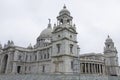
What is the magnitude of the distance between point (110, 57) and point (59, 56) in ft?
104

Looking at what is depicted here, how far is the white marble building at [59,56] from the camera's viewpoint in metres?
39.2

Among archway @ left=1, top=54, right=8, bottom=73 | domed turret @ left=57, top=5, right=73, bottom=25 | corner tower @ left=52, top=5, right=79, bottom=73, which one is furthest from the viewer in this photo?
archway @ left=1, top=54, right=8, bottom=73

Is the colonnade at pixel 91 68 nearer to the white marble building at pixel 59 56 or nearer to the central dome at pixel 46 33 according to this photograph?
the white marble building at pixel 59 56

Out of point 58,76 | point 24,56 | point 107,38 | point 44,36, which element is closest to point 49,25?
point 44,36

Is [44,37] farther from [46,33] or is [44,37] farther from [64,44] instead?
[64,44]

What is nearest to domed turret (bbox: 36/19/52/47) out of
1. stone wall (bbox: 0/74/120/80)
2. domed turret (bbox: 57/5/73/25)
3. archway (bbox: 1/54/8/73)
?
Answer: archway (bbox: 1/54/8/73)

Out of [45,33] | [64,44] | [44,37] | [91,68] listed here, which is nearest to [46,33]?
[45,33]

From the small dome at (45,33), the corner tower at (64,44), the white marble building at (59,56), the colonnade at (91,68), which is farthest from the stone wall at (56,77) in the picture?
the small dome at (45,33)

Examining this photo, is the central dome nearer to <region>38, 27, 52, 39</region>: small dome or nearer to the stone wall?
<region>38, 27, 52, 39</region>: small dome

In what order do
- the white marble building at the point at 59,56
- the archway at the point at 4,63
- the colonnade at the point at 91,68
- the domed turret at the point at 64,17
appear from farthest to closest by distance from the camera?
the archway at the point at 4,63
the colonnade at the point at 91,68
the domed turret at the point at 64,17
the white marble building at the point at 59,56

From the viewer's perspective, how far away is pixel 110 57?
6253 cm

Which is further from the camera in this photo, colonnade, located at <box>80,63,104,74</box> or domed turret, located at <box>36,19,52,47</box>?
domed turret, located at <box>36,19,52,47</box>

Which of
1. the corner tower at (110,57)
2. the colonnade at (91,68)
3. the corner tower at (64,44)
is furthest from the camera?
the corner tower at (110,57)

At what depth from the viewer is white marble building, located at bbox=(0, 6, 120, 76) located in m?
39.2
